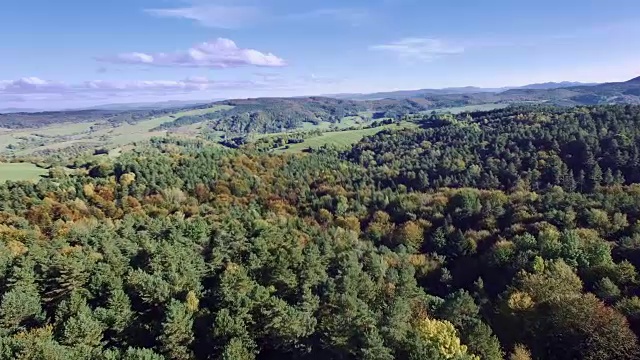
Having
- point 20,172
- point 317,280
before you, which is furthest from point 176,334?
point 20,172

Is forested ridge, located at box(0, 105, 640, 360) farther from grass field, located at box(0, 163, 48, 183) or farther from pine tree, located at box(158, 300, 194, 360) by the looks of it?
grass field, located at box(0, 163, 48, 183)

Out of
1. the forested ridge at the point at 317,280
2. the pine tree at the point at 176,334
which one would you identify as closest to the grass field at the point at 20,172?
the forested ridge at the point at 317,280

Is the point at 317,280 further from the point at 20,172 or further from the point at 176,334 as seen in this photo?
the point at 20,172

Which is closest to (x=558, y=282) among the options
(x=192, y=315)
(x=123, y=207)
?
(x=192, y=315)

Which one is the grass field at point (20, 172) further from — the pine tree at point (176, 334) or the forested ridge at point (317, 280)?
the pine tree at point (176, 334)

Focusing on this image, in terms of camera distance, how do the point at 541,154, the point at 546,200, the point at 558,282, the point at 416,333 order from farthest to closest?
the point at 541,154 < the point at 546,200 < the point at 558,282 < the point at 416,333

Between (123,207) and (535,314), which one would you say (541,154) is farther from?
(123,207)
